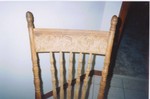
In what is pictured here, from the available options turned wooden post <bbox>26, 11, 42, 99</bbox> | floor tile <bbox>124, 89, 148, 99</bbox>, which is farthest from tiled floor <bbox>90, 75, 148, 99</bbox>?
turned wooden post <bbox>26, 11, 42, 99</bbox>

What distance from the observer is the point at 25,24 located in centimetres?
122

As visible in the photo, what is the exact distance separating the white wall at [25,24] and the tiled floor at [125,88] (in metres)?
0.76

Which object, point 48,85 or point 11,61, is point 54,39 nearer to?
point 11,61

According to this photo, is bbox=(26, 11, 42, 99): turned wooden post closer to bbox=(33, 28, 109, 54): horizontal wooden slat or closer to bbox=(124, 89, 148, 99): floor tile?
bbox=(33, 28, 109, 54): horizontal wooden slat

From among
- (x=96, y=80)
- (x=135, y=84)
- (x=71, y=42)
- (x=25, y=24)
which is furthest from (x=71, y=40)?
(x=135, y=84)

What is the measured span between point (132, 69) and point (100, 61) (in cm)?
68

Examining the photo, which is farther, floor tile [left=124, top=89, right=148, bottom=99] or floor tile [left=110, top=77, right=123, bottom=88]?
floor tile [left=110, top=77, right=123, bottom=88]

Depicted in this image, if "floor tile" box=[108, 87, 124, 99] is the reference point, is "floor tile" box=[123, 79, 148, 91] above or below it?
above

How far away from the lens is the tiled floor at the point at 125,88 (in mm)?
2084

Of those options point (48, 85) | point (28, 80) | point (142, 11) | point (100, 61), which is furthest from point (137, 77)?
point (142, 11)

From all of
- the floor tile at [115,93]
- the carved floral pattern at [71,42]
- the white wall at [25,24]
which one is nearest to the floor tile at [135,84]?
the floor tile at [115,93]

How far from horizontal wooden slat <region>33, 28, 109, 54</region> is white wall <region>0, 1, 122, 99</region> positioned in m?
0.28

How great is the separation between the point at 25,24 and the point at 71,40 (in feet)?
1.29

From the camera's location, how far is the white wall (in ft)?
3.80
